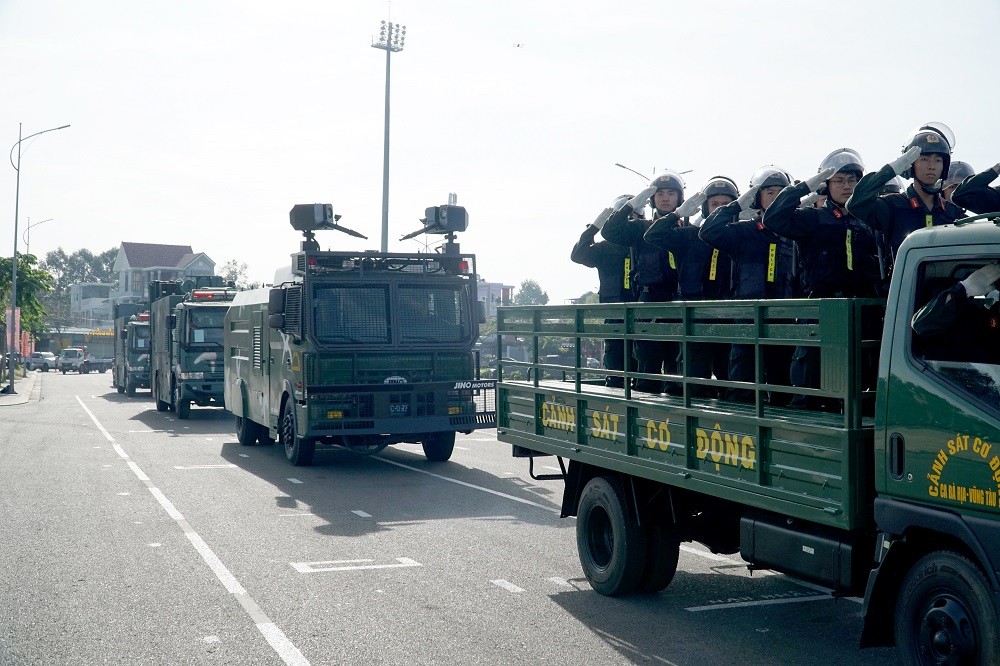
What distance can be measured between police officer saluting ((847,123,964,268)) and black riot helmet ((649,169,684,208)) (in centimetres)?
219

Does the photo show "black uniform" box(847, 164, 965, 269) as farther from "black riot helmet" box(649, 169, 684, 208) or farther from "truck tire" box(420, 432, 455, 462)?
"truck tire" box(420, 432, 455, 462)

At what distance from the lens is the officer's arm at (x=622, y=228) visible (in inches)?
337

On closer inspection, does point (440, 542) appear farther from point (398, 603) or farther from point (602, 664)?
point (602, 664)

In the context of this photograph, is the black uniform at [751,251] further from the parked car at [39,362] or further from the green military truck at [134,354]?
the parked car at [39,362]

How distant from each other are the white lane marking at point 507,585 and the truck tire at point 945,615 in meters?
3.29

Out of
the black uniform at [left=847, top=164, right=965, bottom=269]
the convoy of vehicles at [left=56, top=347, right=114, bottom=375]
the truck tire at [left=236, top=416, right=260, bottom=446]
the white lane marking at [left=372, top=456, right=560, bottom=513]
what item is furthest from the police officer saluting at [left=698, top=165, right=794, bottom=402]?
the convoy of vehicles at [left=56, top=347, right=114, bottom=375]

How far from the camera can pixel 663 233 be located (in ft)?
26.5

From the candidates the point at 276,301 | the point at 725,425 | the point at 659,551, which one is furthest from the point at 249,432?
the point at 725,425

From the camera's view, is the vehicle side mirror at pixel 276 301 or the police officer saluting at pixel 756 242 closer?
the police officer saluting at pixel 756 242

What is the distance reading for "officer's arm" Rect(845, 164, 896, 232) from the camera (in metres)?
5.82

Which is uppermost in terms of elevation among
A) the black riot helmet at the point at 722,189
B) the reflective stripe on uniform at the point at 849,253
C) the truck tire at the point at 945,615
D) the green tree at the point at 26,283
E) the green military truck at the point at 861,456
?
the green tree at the point at 26,283

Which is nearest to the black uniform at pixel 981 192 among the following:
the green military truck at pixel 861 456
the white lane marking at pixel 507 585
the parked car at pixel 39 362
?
the green military truck at pixel 861 456

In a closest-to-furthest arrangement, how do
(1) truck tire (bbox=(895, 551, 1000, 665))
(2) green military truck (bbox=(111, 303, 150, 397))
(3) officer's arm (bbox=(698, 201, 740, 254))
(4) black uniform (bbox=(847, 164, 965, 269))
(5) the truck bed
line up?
(1) truck tire (bbox=(895, 551, 1000, 665)) < (5) the truck bed < (4) black uniform (bbox=(847, 164, 965, 269)) < (3) officer's arm (bbox=(698, 201, 740, 254)) < (2) green military truck (bbox=(111, 303, 150, 397))

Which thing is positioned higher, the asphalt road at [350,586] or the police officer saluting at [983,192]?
the police officer saluting at [983,192]
